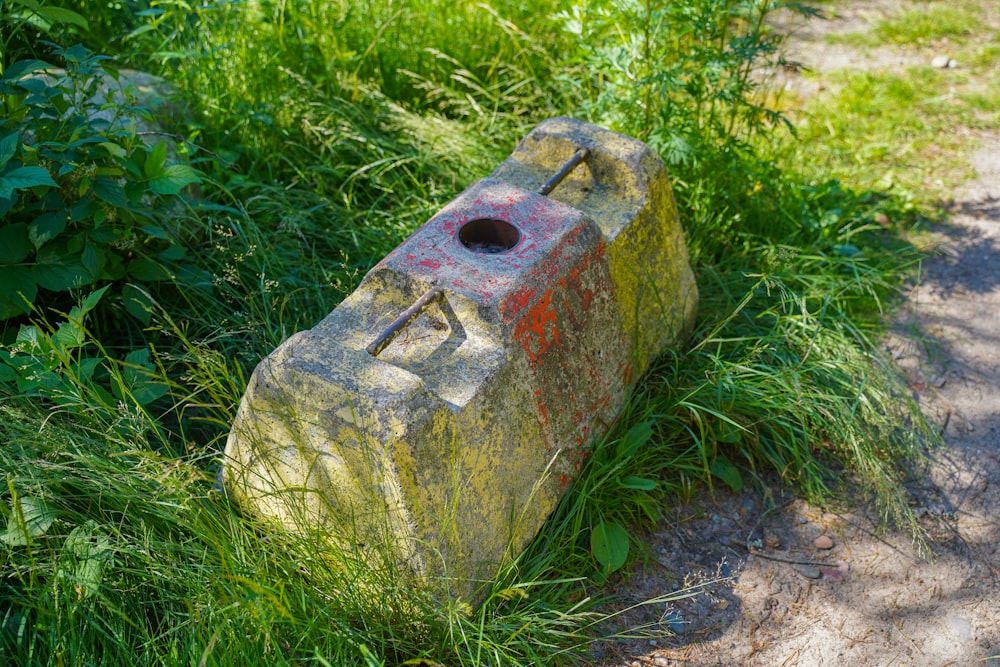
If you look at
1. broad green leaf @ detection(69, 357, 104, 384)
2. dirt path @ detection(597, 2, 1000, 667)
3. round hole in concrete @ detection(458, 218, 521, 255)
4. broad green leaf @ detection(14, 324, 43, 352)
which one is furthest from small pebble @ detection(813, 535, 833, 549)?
broad green leaf @ detection(14, 324, 43, 352)

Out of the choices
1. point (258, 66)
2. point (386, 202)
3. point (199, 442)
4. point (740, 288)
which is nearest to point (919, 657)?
point (740, 288)

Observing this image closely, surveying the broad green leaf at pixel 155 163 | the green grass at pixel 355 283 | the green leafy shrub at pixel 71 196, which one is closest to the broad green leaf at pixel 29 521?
the green grass at pixel 355 283

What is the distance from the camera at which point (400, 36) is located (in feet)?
13.1

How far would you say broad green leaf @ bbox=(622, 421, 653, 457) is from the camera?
8.56 ft

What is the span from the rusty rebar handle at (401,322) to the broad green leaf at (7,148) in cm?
104

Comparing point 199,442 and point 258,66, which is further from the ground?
point 258,66

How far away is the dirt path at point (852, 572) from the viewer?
7.87 ft

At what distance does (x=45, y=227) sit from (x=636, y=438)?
1.79m

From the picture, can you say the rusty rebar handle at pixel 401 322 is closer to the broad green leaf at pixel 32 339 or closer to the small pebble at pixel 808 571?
the broad green leaf at pixel 32 339

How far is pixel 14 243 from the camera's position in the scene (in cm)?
245

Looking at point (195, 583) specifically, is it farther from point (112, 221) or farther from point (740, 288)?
point (740, 288)

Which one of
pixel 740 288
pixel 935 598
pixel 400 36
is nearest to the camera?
pixel 935 598

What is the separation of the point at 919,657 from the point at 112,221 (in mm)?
2599

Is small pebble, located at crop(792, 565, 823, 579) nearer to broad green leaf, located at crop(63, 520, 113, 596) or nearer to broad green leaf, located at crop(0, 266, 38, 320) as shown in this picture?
broad green leaf, located at crop(63, 520, 113, 596)
